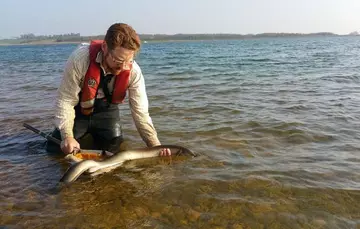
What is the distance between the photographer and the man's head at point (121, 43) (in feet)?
13.8

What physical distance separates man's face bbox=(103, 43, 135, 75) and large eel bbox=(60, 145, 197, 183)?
127 cm

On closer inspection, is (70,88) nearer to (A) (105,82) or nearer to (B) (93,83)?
(B) (93,83)

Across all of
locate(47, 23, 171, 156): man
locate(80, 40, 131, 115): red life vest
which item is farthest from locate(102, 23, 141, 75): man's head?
locate(80, 40, 131, 115): red life vest

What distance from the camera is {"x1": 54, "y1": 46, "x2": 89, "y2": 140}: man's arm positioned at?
496 centimetres

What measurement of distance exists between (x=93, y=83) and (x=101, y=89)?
1.25 ft

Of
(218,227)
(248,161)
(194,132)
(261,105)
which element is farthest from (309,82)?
(218,227)

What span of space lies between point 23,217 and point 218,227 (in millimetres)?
2108

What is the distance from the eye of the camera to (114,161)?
5.20m

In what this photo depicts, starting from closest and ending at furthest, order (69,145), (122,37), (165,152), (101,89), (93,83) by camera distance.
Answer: (122,37) < (69,145) < (93,83) < (101,89) < (165,152)

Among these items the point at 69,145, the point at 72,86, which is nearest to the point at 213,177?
the point at 69,145

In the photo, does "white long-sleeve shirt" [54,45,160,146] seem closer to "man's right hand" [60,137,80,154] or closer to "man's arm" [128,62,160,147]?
"man's arm" [128,62,160,147]

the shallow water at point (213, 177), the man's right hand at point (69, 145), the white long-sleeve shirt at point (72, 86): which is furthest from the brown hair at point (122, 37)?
the shallow water at point (213, 177)

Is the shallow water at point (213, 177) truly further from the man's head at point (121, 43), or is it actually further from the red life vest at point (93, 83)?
the man's head at point (121, 43)

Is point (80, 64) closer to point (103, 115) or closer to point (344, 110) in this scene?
point (103, 115)
